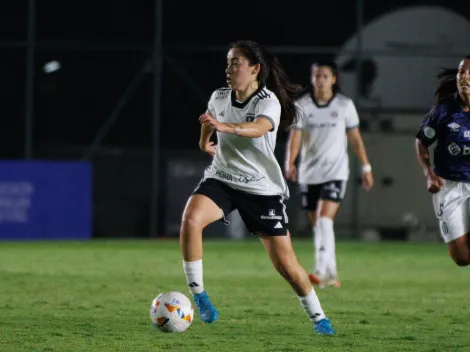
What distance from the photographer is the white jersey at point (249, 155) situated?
30.5 feet

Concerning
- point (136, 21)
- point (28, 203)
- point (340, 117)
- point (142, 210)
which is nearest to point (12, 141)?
point (136, 21)

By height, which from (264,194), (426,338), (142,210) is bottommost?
(142,210)

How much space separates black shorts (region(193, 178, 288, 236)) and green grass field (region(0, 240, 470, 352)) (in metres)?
0.76

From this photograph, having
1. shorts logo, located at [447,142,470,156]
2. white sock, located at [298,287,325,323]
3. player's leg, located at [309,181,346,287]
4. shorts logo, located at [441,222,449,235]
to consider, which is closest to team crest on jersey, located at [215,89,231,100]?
white sock, located at [298,287,325,323]

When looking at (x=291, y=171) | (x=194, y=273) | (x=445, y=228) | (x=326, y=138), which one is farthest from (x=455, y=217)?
(x=326, y=138)

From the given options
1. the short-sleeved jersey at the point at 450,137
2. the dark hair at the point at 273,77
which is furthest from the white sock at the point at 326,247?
the dark hair at the point at 273,77

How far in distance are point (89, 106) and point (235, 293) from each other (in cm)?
1969

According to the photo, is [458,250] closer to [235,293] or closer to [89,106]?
[235,293]

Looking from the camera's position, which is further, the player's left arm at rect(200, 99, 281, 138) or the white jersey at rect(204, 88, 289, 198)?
the white jersey at rect(204, 88, 289, 198)

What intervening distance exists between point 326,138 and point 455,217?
3358mm

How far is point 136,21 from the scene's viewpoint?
3400cm

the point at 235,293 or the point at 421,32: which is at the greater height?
the point at 421,32

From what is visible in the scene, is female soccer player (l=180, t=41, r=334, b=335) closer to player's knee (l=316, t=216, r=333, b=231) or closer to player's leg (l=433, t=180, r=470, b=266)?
player's leg (l=433, t=180, r=470, b=266)

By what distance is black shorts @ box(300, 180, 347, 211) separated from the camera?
13.7 m
